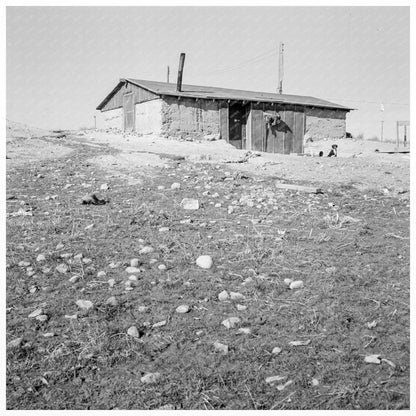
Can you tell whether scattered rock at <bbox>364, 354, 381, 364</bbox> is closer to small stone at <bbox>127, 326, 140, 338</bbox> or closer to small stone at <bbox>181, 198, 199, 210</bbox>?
small stone at <bbox>127, 326, 140, 338</bbox>

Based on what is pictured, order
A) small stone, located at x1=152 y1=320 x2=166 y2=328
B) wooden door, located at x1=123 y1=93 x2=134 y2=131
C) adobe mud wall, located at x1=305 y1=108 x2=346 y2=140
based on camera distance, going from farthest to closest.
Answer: adobe mud wall, located at x1=305 y1=108 x2=346 y2=140 < wooden door, located at x1=123 y1=93 x2=134 y2=131 < small stone, located at x1=152 y1=320 x2=166 y2=328

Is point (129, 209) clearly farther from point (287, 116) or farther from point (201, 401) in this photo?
point (287, 116)

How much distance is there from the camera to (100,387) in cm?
228

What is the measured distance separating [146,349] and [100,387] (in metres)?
0.40

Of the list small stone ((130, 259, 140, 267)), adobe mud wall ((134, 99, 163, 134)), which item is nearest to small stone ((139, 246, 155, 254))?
small stone ((130, 259, 140, 267))

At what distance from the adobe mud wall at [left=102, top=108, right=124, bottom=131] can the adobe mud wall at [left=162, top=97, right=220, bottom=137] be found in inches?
177

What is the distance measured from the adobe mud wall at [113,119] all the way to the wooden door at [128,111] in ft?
1.77

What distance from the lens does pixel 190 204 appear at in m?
5.79

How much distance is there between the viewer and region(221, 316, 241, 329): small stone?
9.26 ft

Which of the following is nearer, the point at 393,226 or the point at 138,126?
the point at 393,226

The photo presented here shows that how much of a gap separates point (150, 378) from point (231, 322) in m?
0.75

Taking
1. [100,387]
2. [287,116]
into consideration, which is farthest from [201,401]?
[287,116]

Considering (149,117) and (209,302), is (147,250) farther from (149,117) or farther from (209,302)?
(149,117)

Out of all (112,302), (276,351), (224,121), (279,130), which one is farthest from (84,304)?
(279,130)
